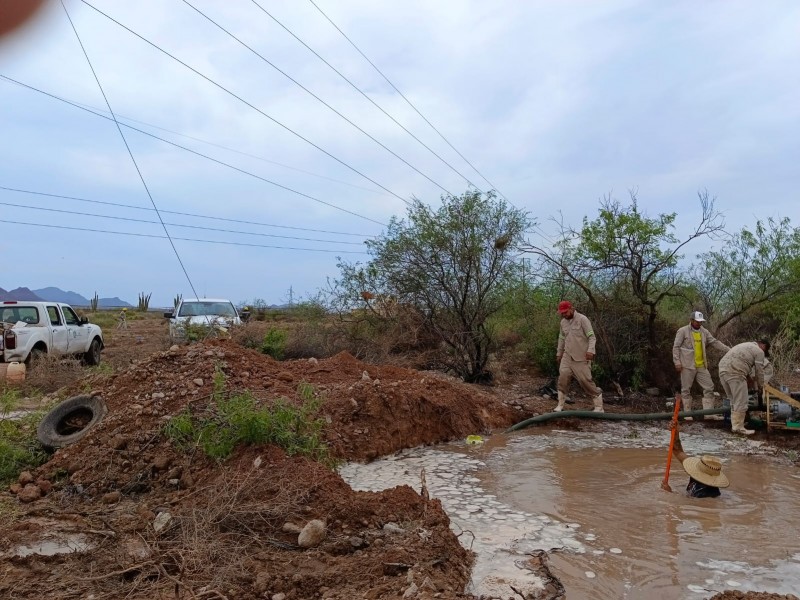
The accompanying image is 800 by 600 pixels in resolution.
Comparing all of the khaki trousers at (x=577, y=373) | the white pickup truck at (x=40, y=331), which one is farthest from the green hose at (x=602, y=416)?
the white pickup truck at (x=40, y=331)

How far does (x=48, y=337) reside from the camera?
43.5 ft

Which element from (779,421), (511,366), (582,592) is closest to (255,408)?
(582,592)

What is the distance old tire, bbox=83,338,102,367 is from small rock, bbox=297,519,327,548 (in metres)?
12.8

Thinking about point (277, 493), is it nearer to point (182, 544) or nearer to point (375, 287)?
point (182, 544)

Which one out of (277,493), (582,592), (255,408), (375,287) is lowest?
(582,592)

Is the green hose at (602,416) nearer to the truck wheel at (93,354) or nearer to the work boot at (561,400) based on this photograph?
the work boot at (561,400)

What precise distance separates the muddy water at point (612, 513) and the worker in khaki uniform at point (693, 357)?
5.15 feet

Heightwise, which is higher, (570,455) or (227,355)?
(227,355)

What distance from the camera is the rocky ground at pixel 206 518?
12.9 feet

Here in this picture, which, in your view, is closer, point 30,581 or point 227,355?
point 30,581

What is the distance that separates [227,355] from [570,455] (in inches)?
197

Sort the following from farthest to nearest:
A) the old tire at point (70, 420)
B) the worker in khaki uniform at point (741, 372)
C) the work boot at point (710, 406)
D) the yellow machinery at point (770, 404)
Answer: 1. the work boot at point (710, 406)
2. the worker in khaki uniform at point (741, 372)
3. the yellow machinery at point (770, 404)
4. the old tire at point (70, 420)

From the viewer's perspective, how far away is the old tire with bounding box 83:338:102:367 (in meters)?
15.7

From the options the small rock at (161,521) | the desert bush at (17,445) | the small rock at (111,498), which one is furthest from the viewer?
the desert bush at (17,445)
